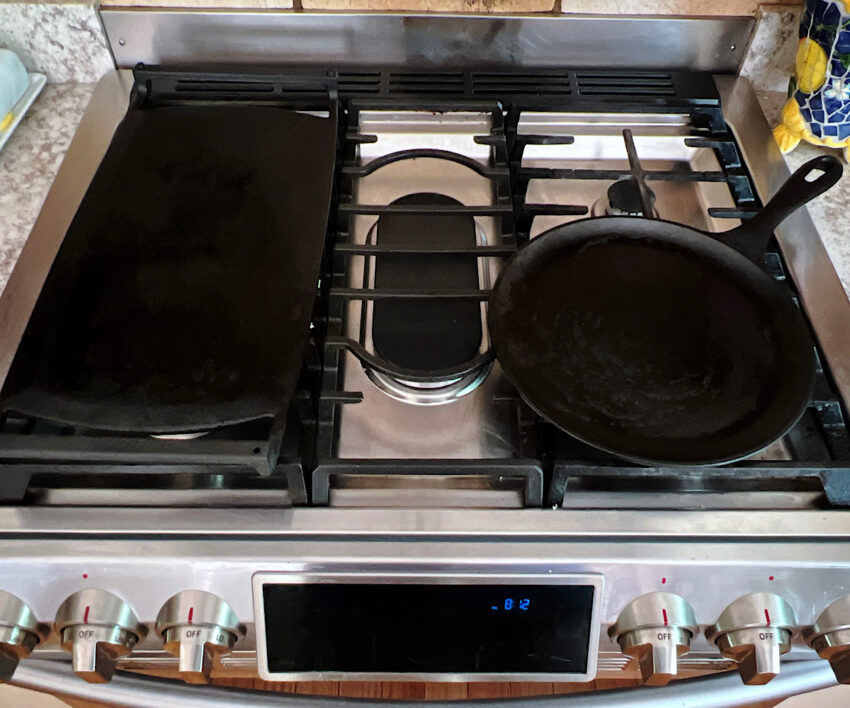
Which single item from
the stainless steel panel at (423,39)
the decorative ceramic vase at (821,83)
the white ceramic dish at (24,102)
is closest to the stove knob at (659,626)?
the decorative ceramic vase at (821,83)

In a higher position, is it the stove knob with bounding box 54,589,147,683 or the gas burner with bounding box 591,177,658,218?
the gas burner with bounding box 591,177,658,218

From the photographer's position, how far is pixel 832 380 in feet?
1.94

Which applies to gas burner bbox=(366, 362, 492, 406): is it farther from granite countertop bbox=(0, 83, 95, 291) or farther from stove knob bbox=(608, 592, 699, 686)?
granite countertop bbox=(0, 83, 95, 291)

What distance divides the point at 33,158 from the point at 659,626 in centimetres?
73

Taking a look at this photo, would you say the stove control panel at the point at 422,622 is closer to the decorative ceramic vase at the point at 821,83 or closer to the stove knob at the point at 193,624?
the stove knob at the point at 193,624

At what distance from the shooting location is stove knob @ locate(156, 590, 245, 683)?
1.68ft

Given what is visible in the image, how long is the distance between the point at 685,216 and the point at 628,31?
0.78ft

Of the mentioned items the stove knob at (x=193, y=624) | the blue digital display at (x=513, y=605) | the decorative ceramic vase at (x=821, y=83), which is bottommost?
the stove knob at (x=193, y=624)

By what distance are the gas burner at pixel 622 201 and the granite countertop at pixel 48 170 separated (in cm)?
17

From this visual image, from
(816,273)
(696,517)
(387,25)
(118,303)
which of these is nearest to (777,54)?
(816,273)

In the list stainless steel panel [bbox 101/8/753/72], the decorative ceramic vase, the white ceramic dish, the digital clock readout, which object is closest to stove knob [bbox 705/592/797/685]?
the digital clock readout

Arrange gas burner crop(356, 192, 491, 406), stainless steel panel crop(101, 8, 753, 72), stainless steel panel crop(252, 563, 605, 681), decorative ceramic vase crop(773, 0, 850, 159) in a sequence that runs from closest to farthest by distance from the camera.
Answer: stainless steel panel crop(252, 563, 605, 681) → gas burner crop(356, 192, 491, 406) → decorative ceramic vase crop(773, 0, 850, 159) → stainless steel panel crop(101, 8, 753, 72)

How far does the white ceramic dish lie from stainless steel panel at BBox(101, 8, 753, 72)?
0.09 meters

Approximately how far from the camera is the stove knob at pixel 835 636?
52cm
